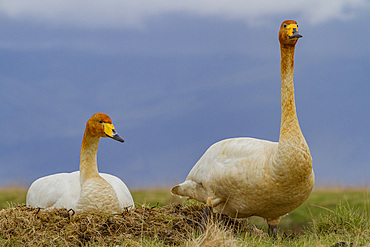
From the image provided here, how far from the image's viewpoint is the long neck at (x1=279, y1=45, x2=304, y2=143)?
647 cm

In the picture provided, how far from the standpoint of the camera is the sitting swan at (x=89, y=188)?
6848mm

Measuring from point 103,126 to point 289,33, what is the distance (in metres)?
2.95

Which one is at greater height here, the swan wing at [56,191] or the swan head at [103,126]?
the swan head at [103,126]

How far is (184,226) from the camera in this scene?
7207mm

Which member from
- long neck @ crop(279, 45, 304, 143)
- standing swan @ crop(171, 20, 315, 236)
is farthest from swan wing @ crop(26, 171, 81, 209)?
long neck @ crop(279, 45, 304, 143)

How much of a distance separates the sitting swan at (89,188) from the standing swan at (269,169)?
142cm

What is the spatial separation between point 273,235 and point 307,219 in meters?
1.85

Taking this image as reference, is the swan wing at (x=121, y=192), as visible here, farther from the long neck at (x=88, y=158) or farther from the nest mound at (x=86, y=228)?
the long neck at (x=88, y=158)

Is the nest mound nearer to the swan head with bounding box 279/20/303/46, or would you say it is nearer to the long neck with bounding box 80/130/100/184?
the long neck with bounding box 80/130/100/184

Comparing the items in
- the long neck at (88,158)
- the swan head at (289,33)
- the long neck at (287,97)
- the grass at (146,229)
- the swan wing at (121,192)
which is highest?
the swan head at (289,33)

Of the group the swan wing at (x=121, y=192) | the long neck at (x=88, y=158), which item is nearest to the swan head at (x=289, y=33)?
the long neck at (x=88, y=158)

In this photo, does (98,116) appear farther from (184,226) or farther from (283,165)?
(283,165)

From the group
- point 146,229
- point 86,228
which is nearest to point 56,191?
point 86,228

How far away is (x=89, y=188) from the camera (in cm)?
688
